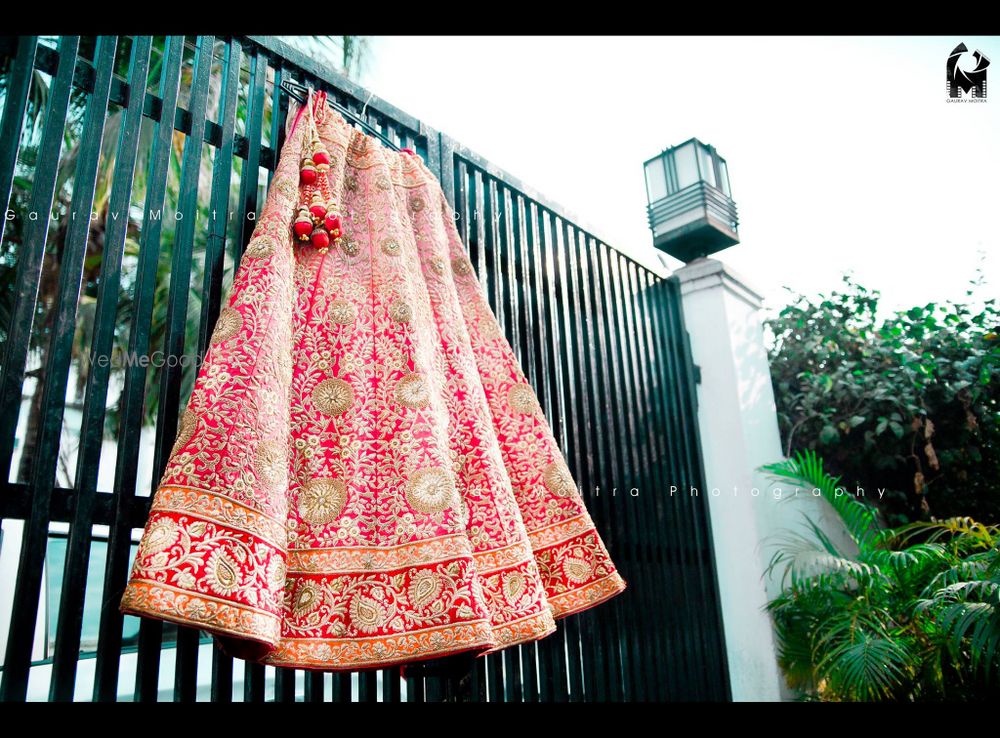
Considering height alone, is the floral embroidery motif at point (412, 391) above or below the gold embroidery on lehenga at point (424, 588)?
above

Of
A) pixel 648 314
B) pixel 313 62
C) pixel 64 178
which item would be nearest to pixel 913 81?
pixel 648 314

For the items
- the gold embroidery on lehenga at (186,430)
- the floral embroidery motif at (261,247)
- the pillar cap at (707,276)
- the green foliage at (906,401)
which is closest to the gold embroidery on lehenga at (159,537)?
the gold embroidery on lehenga at (186,430)

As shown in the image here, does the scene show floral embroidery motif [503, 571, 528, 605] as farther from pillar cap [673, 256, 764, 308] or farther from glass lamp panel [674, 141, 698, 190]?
glass lamp panel [674, 141, 698, 190]

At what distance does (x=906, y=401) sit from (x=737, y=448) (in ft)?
3.64

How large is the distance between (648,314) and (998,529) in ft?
5.17

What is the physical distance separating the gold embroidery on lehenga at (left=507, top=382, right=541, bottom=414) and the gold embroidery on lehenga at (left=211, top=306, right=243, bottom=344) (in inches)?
24.6

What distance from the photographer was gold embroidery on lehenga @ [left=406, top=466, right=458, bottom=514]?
1.21 metres

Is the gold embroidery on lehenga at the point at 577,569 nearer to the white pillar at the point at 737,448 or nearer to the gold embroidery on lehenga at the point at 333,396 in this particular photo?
the gold embroidery on lehenga at the point at 333,396

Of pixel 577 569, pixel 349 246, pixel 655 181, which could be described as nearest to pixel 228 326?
pixel 349 246

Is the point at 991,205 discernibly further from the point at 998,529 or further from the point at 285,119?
the point at 285,119

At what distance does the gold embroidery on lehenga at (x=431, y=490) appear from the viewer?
1.21 metres

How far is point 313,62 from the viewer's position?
1829 mm

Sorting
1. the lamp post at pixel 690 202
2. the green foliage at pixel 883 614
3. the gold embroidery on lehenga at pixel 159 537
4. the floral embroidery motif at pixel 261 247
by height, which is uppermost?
the lamp post at pixel 690 202

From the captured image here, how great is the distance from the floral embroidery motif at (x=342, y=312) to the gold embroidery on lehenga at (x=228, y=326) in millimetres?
219
